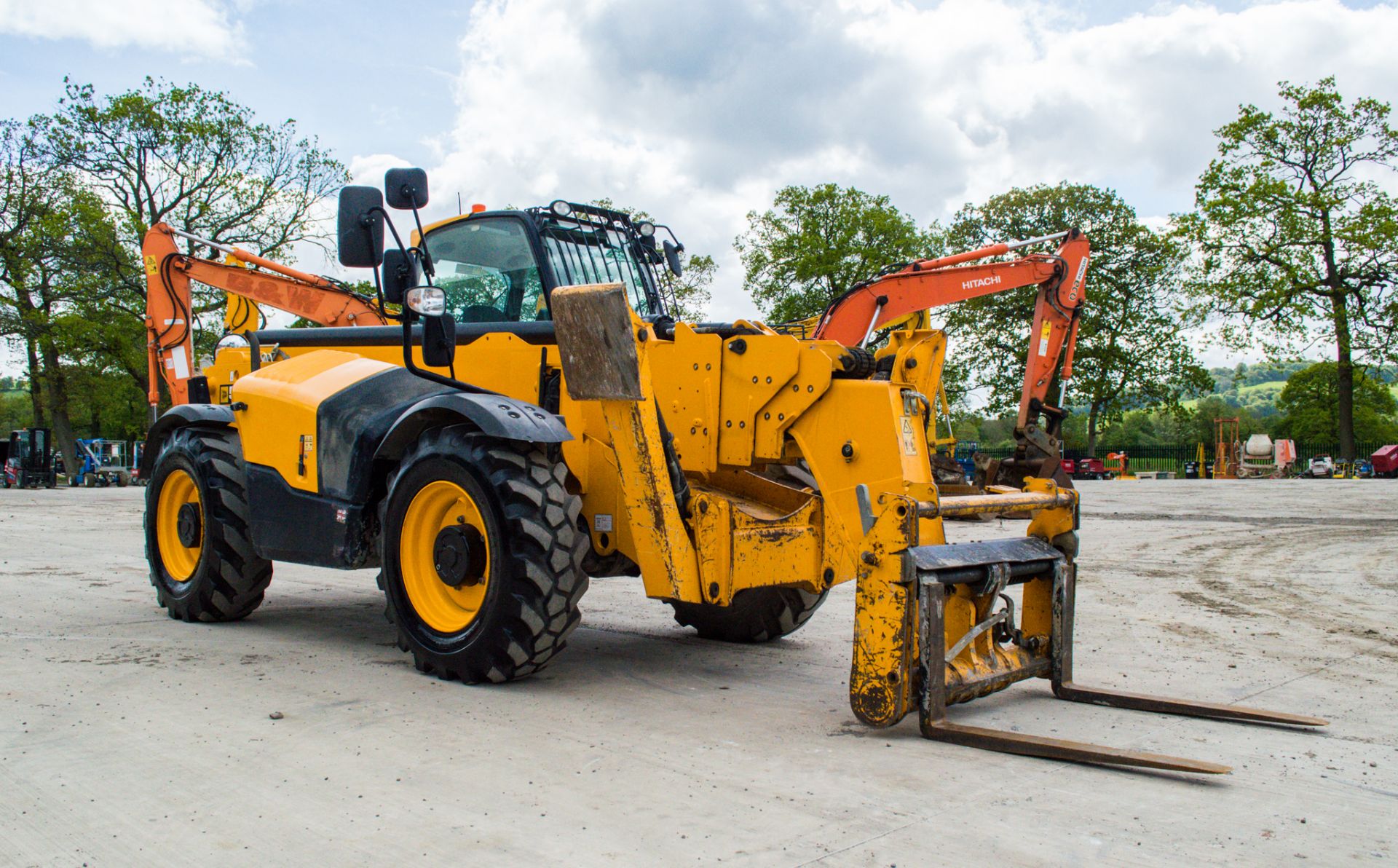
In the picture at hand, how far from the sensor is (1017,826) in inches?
131

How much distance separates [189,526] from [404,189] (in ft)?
10.6

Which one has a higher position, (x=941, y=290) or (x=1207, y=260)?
(x=1207, y=260)

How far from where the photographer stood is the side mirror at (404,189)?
520 centimetres

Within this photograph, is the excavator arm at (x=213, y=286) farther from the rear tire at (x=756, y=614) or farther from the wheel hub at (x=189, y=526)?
the rear tire at (x=756, y=614)

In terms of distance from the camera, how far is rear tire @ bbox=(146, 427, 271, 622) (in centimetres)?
688

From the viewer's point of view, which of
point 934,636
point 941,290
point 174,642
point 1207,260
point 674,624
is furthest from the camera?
point 1207,260

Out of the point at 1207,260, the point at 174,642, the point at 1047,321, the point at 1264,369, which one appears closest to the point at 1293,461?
the point at 1264,369

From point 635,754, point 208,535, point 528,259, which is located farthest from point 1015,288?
point 635,754

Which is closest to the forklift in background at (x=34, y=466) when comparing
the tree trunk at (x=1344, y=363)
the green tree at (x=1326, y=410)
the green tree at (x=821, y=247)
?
the green tree at (x=821, y=247)

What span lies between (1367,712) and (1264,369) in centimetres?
3974

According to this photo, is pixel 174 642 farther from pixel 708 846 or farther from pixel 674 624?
pixel 708 846

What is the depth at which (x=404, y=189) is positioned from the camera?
520cm

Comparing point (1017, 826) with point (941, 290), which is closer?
point (1017, 826)

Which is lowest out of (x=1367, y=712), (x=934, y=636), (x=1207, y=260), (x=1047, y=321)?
(x=1367, y=712)
